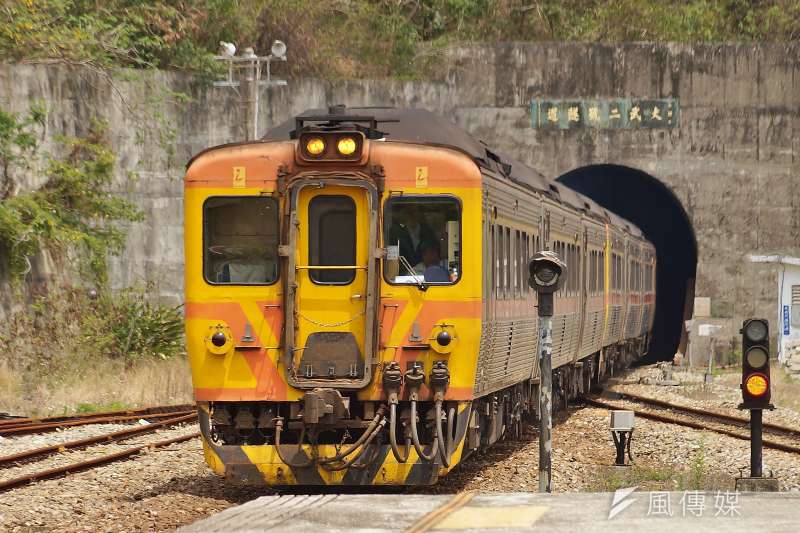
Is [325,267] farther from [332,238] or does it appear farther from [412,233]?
[412,233]

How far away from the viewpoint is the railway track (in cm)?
1196

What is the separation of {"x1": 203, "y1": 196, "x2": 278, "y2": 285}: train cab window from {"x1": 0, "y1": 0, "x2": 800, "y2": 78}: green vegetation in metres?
13.5

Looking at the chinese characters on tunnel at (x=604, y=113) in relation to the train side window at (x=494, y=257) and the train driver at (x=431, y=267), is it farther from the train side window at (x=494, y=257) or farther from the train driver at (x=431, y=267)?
the train driver at (x=431, y=267)

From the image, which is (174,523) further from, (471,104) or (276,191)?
(471,104)

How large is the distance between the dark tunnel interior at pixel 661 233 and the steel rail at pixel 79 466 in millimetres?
24495

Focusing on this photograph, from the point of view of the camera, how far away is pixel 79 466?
12414 mm

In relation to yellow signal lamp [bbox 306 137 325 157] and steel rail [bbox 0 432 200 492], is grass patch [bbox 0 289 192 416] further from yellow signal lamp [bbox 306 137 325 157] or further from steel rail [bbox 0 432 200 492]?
yellow signal lamp [bbox 306 137 325 157]

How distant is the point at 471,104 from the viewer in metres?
28.7

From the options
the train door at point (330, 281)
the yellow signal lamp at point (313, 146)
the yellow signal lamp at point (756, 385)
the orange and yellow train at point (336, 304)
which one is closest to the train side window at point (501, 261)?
the orange and yellow train at point (336, 304)

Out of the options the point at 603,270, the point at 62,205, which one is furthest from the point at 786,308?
the point at 62,205

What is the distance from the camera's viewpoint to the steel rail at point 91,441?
13070mm

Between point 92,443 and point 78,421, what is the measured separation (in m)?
1.92

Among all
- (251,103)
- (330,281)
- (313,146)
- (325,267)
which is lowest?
(330,281)

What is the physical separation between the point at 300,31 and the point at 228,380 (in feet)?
67.2
